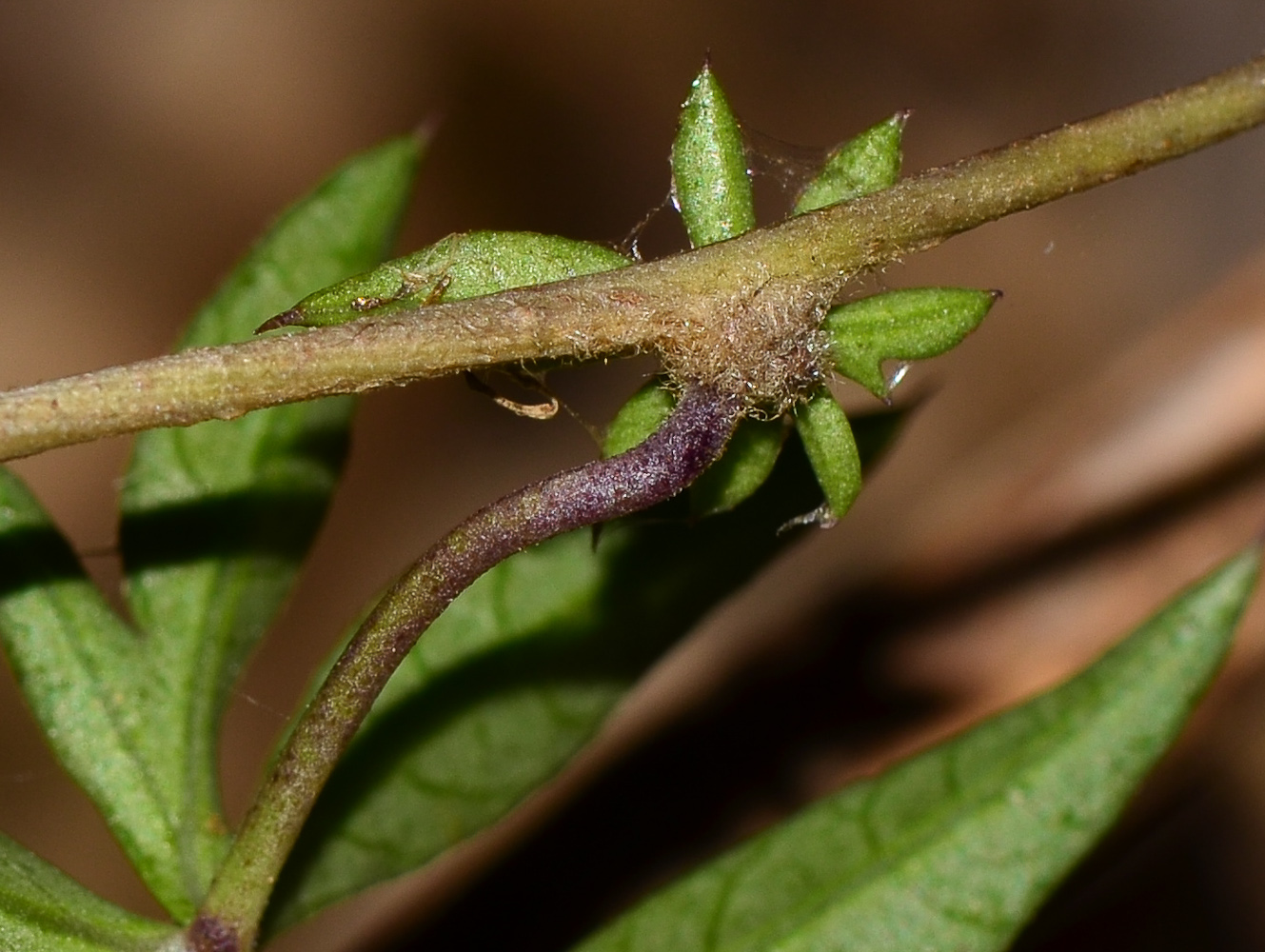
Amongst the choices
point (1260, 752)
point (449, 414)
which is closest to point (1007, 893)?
point (1260, 752)

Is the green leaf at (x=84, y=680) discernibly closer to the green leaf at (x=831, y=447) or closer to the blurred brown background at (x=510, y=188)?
the green leaf at (x=831, y=447)

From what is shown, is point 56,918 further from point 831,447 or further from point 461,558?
point 831,447

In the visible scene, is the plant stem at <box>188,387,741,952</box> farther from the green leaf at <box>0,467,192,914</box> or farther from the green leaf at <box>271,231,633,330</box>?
the green leaf at <box>0,467,192,914</box>

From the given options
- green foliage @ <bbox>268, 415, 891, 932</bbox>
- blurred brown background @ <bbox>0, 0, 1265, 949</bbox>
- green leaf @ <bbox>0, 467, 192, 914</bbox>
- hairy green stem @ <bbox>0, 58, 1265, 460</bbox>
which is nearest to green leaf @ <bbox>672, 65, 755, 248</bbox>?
hairy green stem @ <bbox>0, 58, 1265, 460</bbox>

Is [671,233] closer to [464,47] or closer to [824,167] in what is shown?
[464,47]

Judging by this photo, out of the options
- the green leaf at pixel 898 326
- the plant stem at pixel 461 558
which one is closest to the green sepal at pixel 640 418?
the plant stem at pixel 461 558

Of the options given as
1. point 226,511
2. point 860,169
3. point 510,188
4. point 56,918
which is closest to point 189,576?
point 226,511
